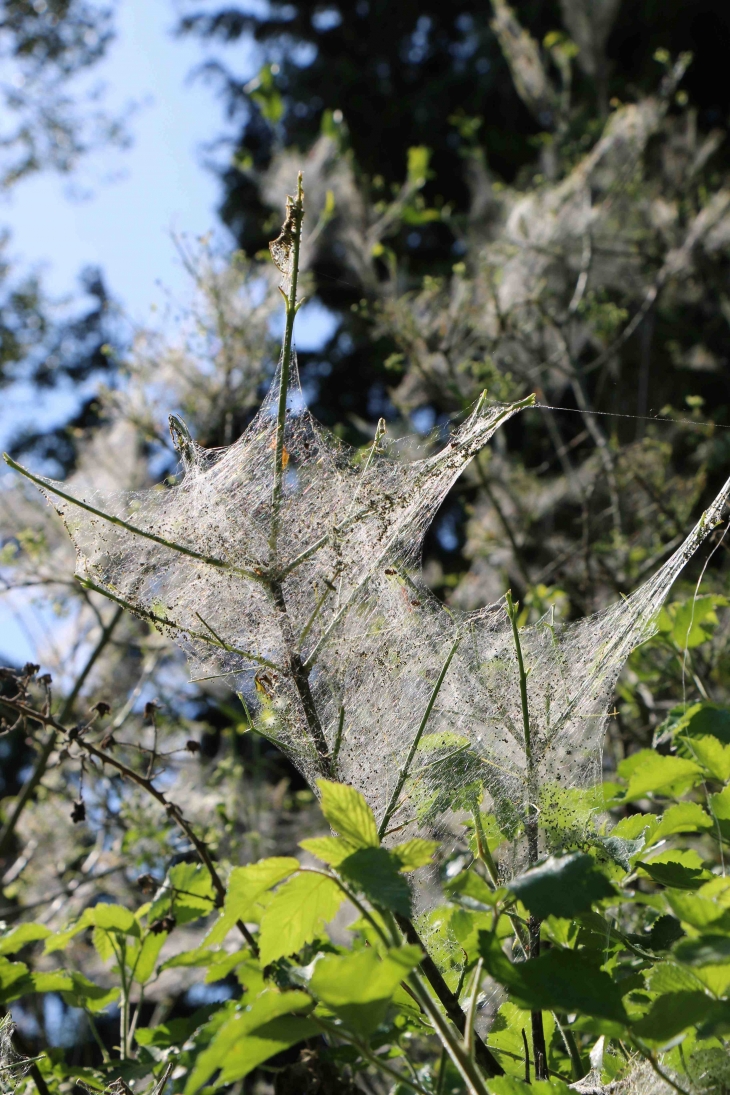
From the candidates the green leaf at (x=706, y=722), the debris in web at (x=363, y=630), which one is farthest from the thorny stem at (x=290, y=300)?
the green leaf at (x=706, y=722)

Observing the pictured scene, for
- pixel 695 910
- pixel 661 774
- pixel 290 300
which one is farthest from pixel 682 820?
pixel 290 300

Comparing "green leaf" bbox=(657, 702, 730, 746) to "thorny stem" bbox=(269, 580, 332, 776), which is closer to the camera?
"thorny stem" bbox=(269, 580, 332, 776)

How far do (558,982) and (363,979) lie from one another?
0.80 feet

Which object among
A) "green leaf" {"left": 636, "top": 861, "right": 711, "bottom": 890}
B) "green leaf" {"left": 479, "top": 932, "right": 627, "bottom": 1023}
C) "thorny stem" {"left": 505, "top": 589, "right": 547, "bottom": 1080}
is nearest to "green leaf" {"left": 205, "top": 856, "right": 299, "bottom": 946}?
"green leaf" {"left": 479, "top": 932, "right": 627, "bottom": 1023}

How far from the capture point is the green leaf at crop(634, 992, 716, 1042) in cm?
86

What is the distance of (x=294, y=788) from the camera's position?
8.46 metres

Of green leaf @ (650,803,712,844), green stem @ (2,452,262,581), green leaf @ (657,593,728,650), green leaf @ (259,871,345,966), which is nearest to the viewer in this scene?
green leaf @ (259,871,345,966)

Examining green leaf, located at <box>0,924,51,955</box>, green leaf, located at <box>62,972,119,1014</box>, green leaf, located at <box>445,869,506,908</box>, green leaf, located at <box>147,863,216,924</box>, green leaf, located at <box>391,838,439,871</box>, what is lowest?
green leaf, located at <box>445,869,506,908</box>

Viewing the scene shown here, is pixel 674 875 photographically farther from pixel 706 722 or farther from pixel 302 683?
pixel 302 683

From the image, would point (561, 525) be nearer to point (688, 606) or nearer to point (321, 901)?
point (688, 606)

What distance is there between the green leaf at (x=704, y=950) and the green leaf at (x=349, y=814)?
0.33m

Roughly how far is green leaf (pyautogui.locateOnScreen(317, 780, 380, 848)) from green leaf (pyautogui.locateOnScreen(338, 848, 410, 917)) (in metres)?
0.04

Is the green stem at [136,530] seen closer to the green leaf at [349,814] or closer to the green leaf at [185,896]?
the green leaf at [349,814]

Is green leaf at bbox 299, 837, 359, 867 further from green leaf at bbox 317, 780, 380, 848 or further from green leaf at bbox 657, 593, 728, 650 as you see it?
green leaf at bbox 657, 593, 728, 650
